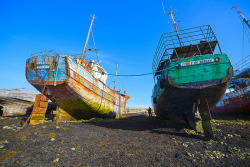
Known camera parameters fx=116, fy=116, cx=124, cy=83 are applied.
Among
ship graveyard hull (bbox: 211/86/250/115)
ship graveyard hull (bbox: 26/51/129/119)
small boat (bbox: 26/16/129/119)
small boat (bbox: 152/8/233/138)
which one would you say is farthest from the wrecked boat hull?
ship graveyard hull (bbox: 211/86/250/115)

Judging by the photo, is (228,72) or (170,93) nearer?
(228,72)

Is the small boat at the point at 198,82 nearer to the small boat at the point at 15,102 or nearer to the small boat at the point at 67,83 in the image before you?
the small boat at the point at 67,83

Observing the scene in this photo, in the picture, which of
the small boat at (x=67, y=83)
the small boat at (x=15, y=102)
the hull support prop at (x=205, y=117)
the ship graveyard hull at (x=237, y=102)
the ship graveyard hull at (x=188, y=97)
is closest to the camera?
the hull support prop at (x=205, y=117)

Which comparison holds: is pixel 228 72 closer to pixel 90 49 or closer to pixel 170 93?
pixel 170 93

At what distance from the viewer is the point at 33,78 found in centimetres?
921

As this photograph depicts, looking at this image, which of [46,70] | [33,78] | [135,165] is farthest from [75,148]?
[33,78]

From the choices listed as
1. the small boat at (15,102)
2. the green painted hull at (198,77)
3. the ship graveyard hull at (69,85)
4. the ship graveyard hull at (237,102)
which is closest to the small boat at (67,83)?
the ship graveyard hull at (69,85)

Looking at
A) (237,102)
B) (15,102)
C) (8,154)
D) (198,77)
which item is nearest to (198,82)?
(198,77)

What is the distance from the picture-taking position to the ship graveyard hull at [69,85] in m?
8.80

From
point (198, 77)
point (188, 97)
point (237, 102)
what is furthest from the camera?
point (237, 102)

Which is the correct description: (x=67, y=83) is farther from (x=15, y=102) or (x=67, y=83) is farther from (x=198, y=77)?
(x=15, y=102)

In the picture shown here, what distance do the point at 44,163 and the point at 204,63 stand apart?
680 centimetres

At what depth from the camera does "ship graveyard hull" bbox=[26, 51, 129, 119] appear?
28.9 ft

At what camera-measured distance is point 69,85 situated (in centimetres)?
886
